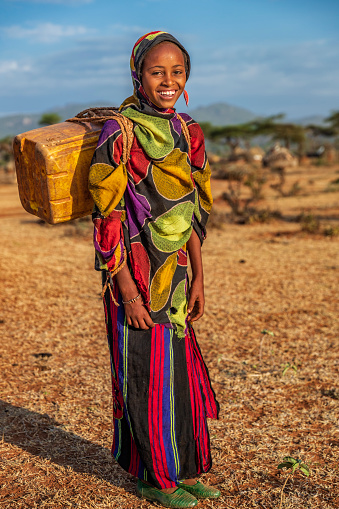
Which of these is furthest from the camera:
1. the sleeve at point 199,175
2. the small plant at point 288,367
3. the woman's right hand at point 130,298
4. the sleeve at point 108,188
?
the small plant at point 288,367

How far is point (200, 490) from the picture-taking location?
2.18 m

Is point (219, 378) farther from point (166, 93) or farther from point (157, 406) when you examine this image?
point (166, 93)

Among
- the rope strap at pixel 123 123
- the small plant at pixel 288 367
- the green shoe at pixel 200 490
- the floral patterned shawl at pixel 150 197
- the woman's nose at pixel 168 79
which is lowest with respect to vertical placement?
the small plant at pixel 288 367

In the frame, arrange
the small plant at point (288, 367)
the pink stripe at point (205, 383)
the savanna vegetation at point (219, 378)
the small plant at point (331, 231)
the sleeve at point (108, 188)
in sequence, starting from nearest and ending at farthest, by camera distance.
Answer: the sleeve at point (108, 188) < the pink stripe at point (205, 383) < the savanna vegetation at point (219, 378) < the small plant at point (288, 367) < the small plant at point (331, 231)

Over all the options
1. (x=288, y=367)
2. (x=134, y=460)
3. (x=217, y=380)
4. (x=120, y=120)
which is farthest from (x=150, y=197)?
(x=288, y=367)

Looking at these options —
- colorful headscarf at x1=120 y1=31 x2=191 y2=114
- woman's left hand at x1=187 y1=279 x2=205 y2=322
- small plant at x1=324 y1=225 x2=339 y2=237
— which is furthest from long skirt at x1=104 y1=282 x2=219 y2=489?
small plant at x1=324 y1=225 x2=339 y2=237

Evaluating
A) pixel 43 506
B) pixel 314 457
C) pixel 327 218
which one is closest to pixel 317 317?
pixel 314 457

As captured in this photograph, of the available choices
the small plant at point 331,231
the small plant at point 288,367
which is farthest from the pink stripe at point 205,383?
the small plant at point 331,231

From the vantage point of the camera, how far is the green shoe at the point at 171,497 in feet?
6.81

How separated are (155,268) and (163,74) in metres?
0.69

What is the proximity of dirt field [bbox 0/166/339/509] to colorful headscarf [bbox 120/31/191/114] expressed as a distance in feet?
5.30

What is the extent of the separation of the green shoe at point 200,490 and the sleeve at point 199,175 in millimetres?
1041

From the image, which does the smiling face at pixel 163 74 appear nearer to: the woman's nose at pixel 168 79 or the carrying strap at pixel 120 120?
the woman's nose at pixel 168 79

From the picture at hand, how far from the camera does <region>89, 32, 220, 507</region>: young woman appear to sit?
1.82 m
